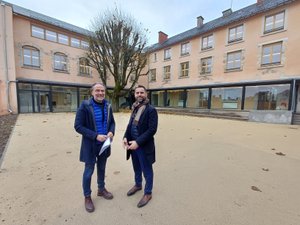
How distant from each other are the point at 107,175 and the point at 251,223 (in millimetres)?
2309

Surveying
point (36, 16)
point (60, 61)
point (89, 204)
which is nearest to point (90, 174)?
point (89, 204)

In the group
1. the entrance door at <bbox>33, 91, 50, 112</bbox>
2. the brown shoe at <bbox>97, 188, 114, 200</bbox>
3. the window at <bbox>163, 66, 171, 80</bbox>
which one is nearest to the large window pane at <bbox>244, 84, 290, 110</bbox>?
the window at <bbox>163, 66, 171, 80</bbox>

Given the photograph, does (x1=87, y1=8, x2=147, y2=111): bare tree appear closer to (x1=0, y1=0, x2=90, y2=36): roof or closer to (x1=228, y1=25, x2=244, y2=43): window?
(x1=0, y1=0, x2=90, y2=36): roof

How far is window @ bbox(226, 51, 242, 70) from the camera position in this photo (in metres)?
14.3

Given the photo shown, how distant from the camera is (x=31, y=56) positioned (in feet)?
47.7

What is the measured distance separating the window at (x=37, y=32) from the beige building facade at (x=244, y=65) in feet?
43.9

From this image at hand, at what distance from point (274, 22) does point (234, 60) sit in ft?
12.3

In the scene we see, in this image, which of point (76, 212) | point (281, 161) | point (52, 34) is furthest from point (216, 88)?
point (52, 34)

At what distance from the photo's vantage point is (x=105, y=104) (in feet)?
7.32

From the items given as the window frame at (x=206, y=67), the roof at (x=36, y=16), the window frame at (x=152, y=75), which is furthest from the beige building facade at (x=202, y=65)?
the window frame at (x=152, y=75)

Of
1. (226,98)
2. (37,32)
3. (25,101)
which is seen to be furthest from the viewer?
(226,98)

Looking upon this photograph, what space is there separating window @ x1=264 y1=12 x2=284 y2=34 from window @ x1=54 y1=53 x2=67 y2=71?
1892 cm

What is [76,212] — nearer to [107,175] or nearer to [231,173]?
[107,175]

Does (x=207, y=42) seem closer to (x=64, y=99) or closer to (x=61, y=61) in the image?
(x=61, y=61)
